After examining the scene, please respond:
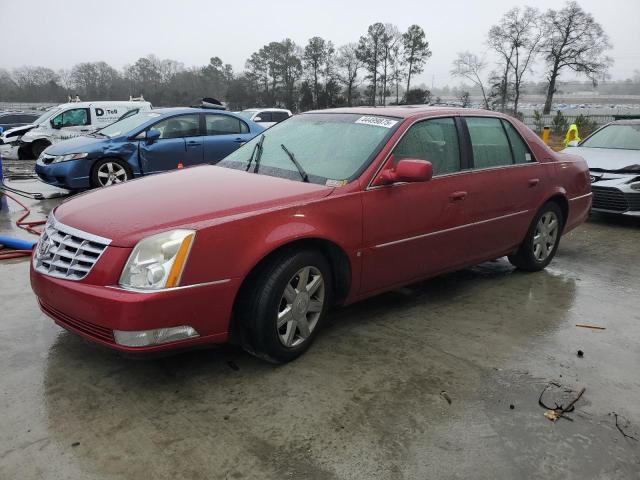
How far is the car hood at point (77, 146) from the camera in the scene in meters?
8.67

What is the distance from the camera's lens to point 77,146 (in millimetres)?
8812

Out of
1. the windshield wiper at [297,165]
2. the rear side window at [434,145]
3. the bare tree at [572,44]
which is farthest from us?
the bare tree at [572,44]

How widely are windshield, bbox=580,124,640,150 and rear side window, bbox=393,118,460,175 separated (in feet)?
17.6

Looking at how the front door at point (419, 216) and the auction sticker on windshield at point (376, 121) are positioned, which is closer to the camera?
the front door at point (419, 216)

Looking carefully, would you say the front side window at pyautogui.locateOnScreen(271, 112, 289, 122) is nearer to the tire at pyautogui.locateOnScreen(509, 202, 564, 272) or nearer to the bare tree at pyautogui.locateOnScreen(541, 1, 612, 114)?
the tire at pyautogui.locateOnScreen(509, 202, 564, 272)

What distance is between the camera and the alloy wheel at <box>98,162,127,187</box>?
869cm

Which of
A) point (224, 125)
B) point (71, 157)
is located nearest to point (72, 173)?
point (71, 157)

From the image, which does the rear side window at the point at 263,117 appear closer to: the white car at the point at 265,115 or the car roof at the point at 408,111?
the white car at the point at 265,115

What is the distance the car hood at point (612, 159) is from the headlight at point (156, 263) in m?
6.86

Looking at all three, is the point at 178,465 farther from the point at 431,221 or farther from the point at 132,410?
the point at 431,221

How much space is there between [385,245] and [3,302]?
9.82 feet

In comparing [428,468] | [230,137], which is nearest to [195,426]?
[428,468]

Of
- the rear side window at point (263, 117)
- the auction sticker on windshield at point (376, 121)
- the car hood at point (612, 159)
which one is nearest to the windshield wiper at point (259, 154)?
the auction sticker on windshield at point (376, 121)

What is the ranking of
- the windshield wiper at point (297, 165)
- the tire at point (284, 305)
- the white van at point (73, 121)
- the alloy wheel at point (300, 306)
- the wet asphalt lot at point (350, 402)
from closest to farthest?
the wet asphalt lot at point (350, 402), the tire at point (284, 305), the alloy wheel at point (300, 306), the windshield wiper at point (297, 165), the white van at point (73, 121)
